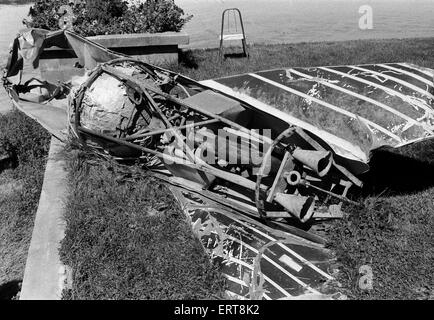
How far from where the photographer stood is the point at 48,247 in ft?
14.5

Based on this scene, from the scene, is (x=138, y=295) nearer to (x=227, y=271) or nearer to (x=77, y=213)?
(x=227, y=271)

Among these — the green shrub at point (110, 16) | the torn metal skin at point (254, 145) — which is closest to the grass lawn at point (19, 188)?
the torn metal skin at point (254, 145)

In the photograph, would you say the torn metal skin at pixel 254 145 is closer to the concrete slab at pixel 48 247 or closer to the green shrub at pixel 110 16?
the concrete slab at pixel 48 247

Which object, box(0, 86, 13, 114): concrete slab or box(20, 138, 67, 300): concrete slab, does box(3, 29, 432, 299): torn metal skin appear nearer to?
box(20, 138, 67, 300): concrete slab

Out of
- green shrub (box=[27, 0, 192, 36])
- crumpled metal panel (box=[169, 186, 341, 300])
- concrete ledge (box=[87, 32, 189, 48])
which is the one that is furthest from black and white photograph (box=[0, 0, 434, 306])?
green shrub (box=[27, 0, 192, 36])

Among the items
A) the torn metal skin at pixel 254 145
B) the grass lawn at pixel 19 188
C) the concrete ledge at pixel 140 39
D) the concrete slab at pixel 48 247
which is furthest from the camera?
the concrete ledge at pixel 140 39

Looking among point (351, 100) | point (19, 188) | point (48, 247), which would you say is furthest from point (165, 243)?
point (19, 188)

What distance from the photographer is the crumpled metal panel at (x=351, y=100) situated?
430 centimetres

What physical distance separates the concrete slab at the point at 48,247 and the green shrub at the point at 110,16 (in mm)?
5137

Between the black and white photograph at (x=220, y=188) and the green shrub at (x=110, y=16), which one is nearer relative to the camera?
the black and white photograph at (x=220, y=188)

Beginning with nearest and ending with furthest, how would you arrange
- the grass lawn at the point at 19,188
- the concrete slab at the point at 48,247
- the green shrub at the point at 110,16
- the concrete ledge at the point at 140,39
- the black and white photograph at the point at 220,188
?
the concrete slab at the point at 48,247
the black and white photograph at the point at 220,188
the grass lawn at the point at 19,188
the concrete ledge at the point at 140,39
the green shrub at the point at 110,16

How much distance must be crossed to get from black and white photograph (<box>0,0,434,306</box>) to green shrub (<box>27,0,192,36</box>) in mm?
3535

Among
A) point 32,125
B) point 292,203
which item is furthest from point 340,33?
point 292,203
